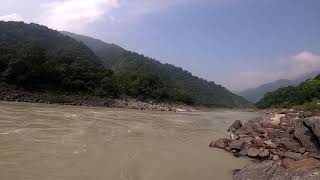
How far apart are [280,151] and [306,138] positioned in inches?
51.3

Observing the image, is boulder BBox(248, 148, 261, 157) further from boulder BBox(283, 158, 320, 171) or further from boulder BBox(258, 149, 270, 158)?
boulder BBox(283, 158, 320, 171)

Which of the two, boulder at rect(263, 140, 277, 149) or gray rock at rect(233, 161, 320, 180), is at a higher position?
boulder at rect(263, 140, 277, 149)

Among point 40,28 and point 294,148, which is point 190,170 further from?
point 40,28

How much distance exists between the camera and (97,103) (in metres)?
58.9

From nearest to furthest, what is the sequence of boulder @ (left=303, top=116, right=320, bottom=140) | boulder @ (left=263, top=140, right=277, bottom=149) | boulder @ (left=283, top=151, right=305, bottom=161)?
boulder @ (left=283, top=151, right=305, bottom=161) < boulder @ (left=303, top=116, right=320, bottom=140) < boulder @ (left=263, top=140, right=277, bottom=149)

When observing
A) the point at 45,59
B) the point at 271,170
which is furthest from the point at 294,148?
the point at 45,59

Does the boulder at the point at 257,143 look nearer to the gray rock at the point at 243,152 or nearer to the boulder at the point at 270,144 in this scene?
the boulder at the point at 270,144

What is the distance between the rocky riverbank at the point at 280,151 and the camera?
10.1 m

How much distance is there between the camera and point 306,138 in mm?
15148

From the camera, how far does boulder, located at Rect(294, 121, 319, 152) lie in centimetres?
1432

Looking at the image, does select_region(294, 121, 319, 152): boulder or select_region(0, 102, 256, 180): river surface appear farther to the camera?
select_region(294, 121, 319, 152): boulder

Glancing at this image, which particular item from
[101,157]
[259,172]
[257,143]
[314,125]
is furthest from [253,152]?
[101,157]

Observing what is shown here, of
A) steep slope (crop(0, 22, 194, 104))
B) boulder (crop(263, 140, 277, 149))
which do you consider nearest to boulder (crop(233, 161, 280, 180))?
boulder (crop(263, 140, 277, 149))

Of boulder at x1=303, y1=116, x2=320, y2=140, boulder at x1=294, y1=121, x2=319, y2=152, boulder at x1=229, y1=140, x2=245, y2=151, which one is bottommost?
boulder at x1=229, y1=140, x2=245, y2=151
